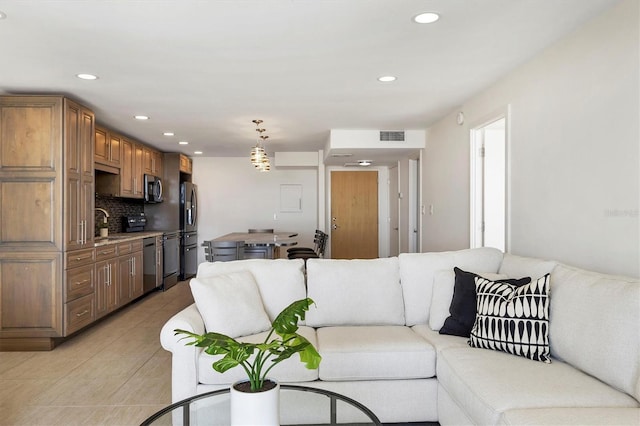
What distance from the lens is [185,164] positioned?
8.02m

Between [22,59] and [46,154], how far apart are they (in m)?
1.04

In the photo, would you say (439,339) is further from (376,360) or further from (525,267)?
(525,267)

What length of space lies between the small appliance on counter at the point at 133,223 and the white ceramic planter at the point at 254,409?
19.4ft

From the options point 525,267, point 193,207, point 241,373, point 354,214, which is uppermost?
point 193,207

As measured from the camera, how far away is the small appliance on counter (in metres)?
6.65

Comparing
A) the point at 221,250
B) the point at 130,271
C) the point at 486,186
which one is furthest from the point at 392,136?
the point at 130,271

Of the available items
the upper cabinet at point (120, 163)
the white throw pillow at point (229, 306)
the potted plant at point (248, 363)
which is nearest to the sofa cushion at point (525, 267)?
the white throw pillow at point (229, 306)

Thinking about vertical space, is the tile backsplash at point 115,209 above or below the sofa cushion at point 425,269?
above

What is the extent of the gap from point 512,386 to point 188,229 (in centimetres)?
680

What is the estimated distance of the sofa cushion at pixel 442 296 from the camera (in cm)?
280

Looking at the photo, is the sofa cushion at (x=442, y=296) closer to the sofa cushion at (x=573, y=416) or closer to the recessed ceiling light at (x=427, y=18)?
the sofa cushion at (x=573, y=416)

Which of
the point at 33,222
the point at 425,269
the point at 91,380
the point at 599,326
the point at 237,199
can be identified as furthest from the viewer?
the point at 237,199

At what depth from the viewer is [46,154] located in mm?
3916

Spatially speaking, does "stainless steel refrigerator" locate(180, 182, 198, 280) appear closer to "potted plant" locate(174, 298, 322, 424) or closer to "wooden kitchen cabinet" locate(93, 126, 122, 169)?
"wooden kitchen cabinet" locate(93, 126, 122, 169)
